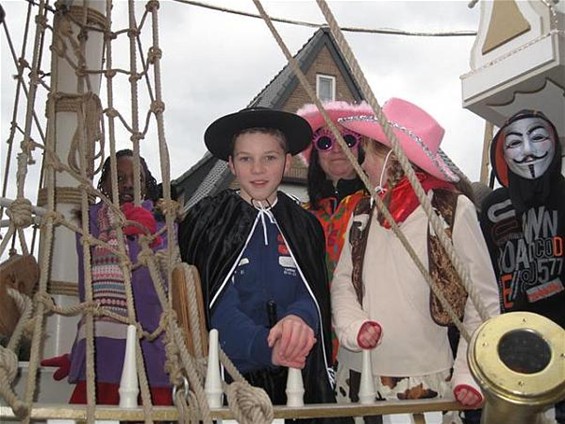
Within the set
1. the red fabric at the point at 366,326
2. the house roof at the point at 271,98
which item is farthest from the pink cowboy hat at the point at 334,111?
the house roof at the point at 271,98

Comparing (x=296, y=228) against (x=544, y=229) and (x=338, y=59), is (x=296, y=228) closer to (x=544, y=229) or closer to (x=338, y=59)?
(x=544, y=229)

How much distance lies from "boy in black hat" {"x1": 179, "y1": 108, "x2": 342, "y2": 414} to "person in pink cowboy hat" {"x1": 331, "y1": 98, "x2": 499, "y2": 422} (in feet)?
0.33

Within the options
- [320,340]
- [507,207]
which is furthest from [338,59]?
[320,340]

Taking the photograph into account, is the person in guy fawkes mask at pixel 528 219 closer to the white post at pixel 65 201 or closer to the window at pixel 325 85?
the white post at pixel 65 201

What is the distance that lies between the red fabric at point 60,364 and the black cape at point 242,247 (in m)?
0.85

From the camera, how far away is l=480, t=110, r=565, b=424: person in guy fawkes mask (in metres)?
2.28

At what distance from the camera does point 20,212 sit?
1561 millimetres

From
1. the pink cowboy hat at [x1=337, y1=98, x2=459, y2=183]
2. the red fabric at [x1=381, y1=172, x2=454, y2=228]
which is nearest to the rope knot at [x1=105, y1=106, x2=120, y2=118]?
the pink cowboy hat at [x1=337, y1=98, x2=459, y2=183]

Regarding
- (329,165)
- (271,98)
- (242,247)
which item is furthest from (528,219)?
(271,98)

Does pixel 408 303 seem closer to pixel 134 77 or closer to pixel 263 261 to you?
pixel 263 261

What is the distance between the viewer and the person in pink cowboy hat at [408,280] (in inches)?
65.1

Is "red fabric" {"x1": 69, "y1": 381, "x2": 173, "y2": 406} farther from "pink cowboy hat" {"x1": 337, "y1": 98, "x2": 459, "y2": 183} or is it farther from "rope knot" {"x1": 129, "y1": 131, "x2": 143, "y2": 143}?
"pink cowboy hat" {"x1": 337, "y1": 98, "x2": 459, "y2": 183}

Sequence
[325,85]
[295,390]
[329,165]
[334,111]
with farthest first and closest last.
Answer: [325,85]
[329,165]
[334,111]
[295,390]

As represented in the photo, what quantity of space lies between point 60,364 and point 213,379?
123 centimetres
